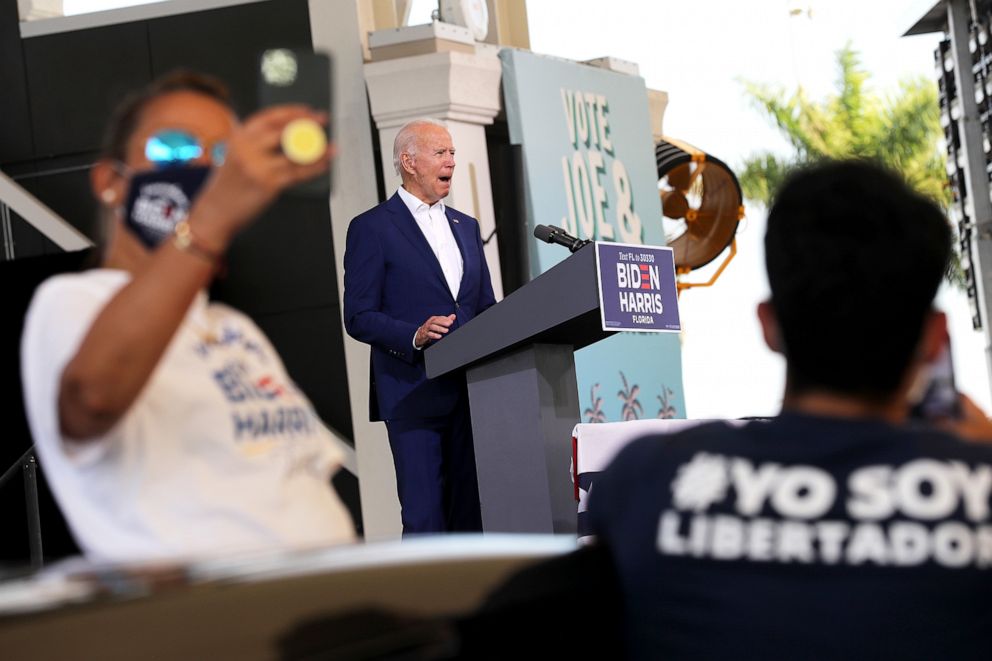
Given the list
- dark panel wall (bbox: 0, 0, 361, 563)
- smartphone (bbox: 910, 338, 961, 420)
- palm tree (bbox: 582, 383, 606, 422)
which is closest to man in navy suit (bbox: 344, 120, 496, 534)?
dark panel wall (bbox: 0, 0, 361, 563)

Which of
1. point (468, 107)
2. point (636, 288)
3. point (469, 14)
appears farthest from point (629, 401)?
point (636, 288)

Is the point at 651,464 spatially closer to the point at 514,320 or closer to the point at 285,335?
the point at 285,335

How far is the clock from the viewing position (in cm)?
403

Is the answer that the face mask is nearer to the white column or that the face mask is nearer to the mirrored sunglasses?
the mirrored sunglasses

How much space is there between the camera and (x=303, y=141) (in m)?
0.82

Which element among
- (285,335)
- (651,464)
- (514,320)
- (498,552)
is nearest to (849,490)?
(651,464)

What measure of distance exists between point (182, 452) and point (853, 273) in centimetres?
49

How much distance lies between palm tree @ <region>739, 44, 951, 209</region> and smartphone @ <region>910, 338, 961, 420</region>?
1350 cm

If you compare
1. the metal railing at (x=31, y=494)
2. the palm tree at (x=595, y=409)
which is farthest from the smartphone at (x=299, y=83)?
the palm tree at (x=595, y=409)

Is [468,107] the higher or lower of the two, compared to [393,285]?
higher

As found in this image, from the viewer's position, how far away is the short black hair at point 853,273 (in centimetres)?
92

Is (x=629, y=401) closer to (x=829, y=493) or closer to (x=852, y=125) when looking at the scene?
(x=829, y=493)

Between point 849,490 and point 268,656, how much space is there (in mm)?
413

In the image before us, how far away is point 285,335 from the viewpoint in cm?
86
